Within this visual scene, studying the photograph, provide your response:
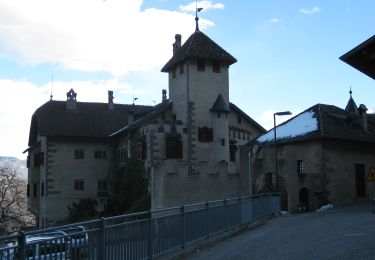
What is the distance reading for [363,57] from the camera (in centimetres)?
1259

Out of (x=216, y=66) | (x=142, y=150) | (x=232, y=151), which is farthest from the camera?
(x=232, y=151)

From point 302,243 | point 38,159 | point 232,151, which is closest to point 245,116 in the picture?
point 232,151

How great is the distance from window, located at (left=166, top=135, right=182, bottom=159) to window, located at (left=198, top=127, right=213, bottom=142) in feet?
7.42

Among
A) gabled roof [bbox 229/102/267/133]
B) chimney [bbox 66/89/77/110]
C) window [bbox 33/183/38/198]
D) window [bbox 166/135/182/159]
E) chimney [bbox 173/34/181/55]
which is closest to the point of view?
window [bbox 166/135/182/159]

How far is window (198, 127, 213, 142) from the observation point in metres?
50.1

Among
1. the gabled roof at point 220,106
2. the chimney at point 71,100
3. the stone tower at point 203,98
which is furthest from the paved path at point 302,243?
the chimney at point 71,100

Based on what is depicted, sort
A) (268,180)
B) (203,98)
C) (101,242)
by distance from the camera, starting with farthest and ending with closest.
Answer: (203,98) < (268,180) < (101,242)

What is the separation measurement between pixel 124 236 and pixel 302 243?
252 inches

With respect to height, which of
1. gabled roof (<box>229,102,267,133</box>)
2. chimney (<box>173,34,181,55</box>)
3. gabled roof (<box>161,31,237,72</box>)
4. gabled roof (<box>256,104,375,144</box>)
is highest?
chimney (<box>173,34,181,55</box>)

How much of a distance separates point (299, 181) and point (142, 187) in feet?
50.8

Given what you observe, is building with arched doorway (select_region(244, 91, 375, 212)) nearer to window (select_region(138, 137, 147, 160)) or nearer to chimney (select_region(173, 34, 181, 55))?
window (select_region(138, 137, 147, 160))

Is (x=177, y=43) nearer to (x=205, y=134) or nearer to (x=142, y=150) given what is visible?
(x=205, y=134)

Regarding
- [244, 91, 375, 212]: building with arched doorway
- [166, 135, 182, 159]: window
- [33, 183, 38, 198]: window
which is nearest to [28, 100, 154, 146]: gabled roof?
[33, 183, 38, 198]: window

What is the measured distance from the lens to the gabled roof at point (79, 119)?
58053 millimetres
